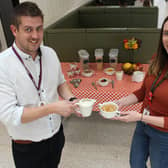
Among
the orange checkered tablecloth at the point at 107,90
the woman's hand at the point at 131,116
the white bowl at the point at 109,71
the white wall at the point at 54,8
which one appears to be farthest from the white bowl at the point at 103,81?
the white wall at the point at 54,8

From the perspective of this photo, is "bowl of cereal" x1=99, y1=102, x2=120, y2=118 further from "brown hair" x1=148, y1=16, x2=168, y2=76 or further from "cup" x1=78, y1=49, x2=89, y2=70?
"cup" x1=78, y1=49, x2=89, y2=70

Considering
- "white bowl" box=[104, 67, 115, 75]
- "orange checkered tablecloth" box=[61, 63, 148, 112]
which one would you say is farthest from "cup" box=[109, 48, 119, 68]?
"orange checkered tablecloth" box=[61, 63, 148, 112]

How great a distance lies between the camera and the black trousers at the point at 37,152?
1.38 meters

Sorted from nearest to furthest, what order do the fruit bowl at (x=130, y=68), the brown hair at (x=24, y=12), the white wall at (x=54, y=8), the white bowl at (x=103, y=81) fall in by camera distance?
the brown hair at (x=24, y=12) < the white bowl at (x=103, y=81) < the fruit bowl at (x=130, y=68) < the white wall at (x=54, y=8)

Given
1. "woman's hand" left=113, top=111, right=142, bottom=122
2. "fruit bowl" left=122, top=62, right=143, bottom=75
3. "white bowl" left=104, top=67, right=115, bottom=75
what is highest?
"woman's hand" left=113, top=111, right=142, bottom=122

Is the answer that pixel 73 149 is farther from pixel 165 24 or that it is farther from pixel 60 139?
pixel 165 24

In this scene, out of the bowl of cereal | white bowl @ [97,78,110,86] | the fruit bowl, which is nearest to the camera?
the bowl of cereal

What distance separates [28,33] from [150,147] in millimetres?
1187

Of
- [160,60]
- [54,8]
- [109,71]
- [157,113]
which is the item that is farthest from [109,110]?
[54,8]

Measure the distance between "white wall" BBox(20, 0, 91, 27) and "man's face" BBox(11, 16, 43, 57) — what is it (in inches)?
85.6

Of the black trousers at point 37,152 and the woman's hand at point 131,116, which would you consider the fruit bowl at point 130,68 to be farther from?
the black trousers at point 37,152

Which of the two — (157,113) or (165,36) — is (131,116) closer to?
(157,113)

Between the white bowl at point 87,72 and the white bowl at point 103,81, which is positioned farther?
the white bowl at point 87,72

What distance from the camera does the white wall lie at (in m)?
3.39
